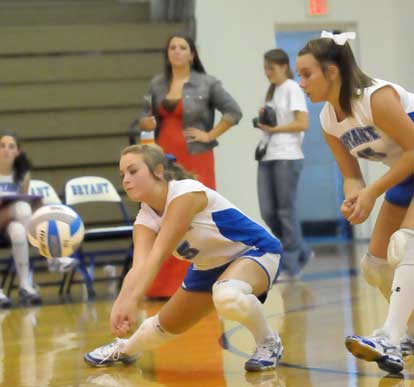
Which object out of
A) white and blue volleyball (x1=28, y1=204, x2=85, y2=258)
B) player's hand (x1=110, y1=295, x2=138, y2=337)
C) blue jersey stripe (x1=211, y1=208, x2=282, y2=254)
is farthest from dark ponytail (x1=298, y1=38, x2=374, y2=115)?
white and blue volleyball (x1=28, y1=204, x2=85, y2=258)

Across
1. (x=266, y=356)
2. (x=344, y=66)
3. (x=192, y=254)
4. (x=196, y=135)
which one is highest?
(x=344, y=66)

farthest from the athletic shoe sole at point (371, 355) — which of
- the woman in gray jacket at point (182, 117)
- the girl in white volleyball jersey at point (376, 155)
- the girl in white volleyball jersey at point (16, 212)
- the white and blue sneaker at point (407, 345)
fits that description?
the girl in white volleyball jersey at point (16, 212)

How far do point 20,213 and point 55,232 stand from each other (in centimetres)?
138

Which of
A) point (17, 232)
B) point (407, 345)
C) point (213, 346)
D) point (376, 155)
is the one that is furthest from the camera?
point (17, 232)

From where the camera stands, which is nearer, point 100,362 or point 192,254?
point 192,254

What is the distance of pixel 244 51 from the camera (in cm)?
998

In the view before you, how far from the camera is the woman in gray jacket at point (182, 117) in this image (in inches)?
245

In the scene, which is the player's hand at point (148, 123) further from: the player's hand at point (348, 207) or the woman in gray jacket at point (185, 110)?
the player's hand at point (348, 207)

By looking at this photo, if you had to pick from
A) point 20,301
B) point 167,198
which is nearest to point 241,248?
point 167,198

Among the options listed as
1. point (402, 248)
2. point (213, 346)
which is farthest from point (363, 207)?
point (213, 346)

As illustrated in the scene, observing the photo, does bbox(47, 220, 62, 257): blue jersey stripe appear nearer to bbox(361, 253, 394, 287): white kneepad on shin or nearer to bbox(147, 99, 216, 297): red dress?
bbox(147, 99, 216, 297): red dress

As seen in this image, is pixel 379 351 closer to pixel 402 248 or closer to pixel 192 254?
pixel 402 248

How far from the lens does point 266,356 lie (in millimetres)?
3623

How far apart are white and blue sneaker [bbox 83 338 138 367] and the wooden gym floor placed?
0.04m
